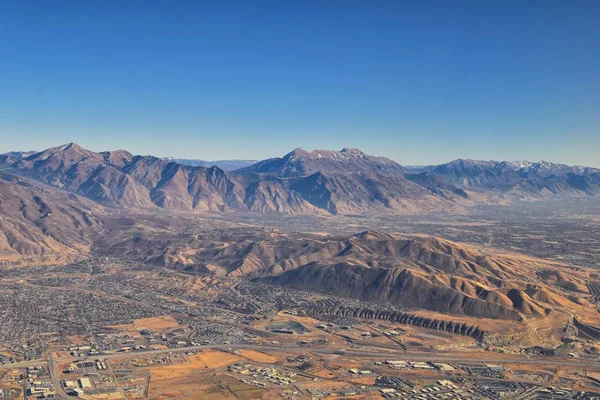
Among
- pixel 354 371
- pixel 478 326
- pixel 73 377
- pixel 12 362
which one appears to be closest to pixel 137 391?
pixel 73 377

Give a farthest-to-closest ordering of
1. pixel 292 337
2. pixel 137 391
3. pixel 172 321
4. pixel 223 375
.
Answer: pixel 172 321 → pixel 292 337 → pixel 223 375 → pixel 137 391

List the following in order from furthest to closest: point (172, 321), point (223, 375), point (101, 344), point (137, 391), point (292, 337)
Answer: point (172, 321) → point (292, 337) → point (101, 344) → point (223, 375) → point (137, 391)

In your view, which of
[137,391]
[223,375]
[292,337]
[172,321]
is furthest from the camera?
[172,321]

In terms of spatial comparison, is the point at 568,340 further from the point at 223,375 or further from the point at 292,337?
the point at 223,375

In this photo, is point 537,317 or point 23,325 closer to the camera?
point 23,325

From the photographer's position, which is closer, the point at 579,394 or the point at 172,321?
the point at 579,394

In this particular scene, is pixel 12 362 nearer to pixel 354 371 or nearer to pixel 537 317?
pixel 354 371

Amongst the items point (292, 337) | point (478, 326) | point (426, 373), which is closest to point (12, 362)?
point (292, 337)

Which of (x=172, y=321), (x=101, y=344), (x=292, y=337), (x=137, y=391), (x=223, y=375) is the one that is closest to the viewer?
(x=137, y=391)
